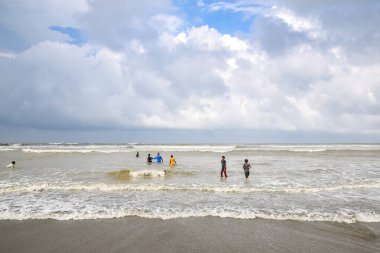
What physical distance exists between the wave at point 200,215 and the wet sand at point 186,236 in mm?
431

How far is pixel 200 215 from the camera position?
10.1 m

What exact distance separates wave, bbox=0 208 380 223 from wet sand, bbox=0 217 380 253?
0.43 metres

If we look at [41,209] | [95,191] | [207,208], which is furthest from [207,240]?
[95,191]

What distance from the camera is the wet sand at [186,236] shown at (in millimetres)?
7164

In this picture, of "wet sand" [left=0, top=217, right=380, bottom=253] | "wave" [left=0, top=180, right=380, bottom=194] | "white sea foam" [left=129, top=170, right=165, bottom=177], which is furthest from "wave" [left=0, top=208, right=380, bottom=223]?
"white sea foam" [left=129, top=170, right=165, bottom=177]

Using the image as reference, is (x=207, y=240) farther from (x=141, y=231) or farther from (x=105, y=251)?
(x=105, y=251)

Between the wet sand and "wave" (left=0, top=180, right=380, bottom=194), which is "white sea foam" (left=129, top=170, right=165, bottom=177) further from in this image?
the wet sand

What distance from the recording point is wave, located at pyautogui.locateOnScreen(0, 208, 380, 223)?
32.1 feet

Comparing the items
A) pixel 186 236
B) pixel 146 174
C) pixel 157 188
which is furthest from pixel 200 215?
pixel 146 174

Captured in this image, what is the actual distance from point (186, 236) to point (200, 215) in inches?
85.2

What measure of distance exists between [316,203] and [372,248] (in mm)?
4964

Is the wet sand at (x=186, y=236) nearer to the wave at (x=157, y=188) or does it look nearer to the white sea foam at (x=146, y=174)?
the wave at (x=157, y=188)

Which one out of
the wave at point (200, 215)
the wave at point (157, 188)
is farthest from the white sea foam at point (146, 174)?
the wave at point (200, 215)

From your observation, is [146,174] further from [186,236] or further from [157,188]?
[186,236]
